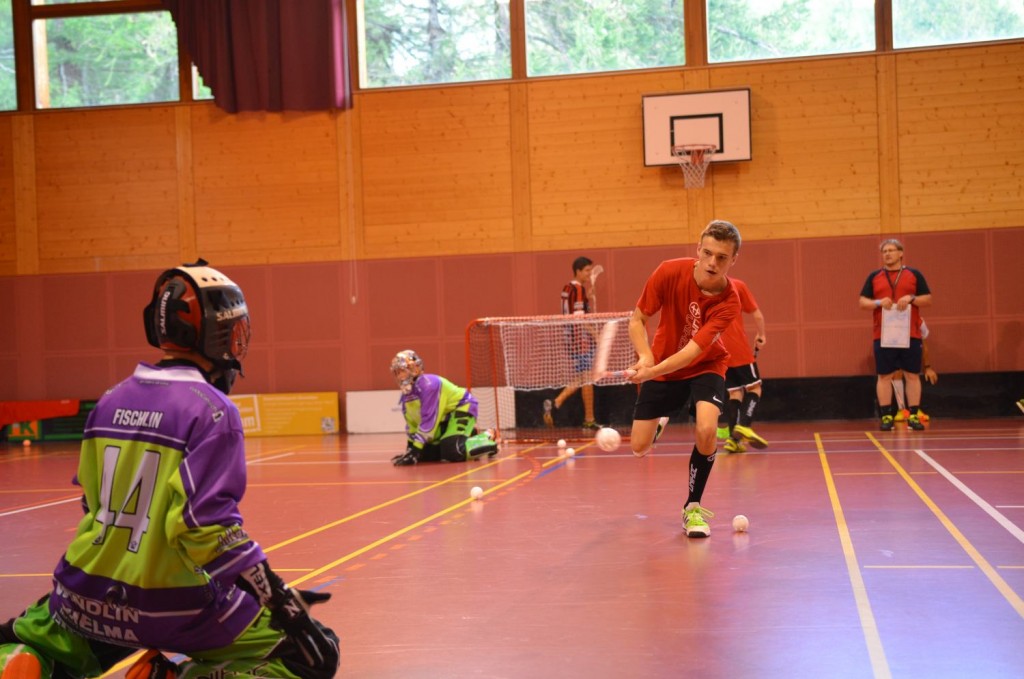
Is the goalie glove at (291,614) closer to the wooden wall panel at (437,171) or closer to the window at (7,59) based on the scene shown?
the wooden wall panel at (437,171)

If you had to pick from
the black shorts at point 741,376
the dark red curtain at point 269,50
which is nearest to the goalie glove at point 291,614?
the black shorts at point 741,376

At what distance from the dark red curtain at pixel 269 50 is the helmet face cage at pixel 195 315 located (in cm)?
1578

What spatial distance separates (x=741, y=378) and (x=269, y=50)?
37.8 feet

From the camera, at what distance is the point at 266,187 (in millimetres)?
18922

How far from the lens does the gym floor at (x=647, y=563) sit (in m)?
4.05

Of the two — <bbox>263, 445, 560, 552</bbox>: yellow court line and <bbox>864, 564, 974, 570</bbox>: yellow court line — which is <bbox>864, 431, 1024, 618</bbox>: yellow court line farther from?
<bbox>263, 445, 560, 552</bbox>: yellow court line

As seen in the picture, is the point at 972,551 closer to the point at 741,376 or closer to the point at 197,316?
the point at 197,316

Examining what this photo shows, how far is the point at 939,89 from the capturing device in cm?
1703

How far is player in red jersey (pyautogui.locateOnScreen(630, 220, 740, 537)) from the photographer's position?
21.6 ft

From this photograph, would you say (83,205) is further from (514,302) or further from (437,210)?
(514,302)

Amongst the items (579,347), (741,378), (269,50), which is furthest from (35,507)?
(269,50)

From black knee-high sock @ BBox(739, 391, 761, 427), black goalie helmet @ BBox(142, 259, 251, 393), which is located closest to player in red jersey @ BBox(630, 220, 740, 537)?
black goalie helmet @ BBox(142, 259, 251, 393)

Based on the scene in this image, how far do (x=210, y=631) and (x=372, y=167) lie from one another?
52.7 ft

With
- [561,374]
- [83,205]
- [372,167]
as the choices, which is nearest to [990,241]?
[561,374]
